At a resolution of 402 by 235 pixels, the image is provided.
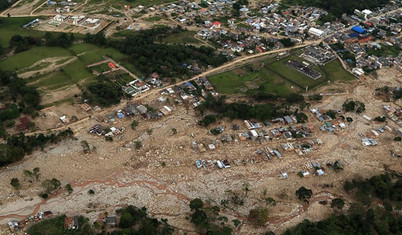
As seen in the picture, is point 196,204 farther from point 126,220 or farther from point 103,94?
point 103,94

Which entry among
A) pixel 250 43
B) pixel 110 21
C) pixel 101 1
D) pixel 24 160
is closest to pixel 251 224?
pixel 24 160

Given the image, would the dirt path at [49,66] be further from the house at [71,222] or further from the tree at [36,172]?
the house at [71,222]

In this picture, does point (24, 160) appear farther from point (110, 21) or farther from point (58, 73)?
point (110, 21)

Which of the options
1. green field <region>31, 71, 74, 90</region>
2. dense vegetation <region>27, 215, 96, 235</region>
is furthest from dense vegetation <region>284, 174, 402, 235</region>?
green field <region>31, 71, 74, 90</region>

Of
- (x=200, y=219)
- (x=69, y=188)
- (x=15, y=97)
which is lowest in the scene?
(x=200, y=219)

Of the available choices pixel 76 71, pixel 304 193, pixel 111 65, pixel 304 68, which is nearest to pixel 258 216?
pixel 304 193

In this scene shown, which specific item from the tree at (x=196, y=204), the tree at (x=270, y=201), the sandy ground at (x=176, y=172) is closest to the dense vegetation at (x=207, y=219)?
the tree at (x=196, y=204)
